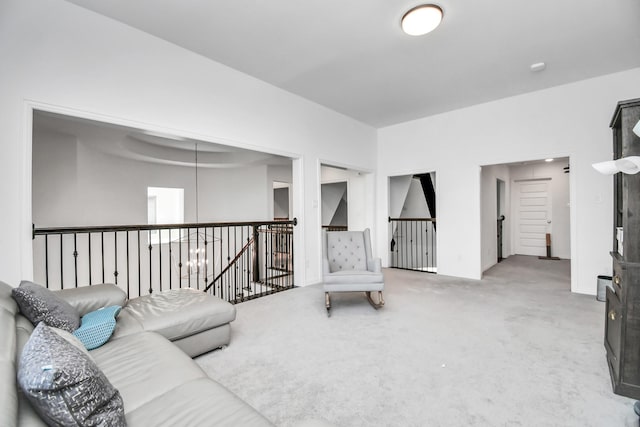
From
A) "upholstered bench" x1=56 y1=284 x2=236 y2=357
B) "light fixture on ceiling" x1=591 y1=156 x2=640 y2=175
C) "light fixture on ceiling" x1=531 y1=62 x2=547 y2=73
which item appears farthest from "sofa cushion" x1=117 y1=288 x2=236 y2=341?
"light fixture on ceiling" x1=531 y1=62 x2=547 y2=73

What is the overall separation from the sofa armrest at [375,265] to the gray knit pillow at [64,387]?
114 inches

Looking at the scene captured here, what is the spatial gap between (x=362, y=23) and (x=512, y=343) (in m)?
3.16

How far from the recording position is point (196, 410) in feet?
3.48

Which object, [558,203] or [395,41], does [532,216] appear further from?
[395,41]

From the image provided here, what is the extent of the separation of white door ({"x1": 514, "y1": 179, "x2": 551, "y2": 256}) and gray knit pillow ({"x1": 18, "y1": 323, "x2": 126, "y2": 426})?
878 cm

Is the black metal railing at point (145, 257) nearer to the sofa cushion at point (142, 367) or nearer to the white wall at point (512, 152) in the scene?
the sofa cushion at point (142, 367)

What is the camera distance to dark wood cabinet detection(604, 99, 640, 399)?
1.63 m

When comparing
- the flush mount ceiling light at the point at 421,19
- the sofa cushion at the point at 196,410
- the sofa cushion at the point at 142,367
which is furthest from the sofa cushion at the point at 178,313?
the flush mount ceiling light at the point at 421,19

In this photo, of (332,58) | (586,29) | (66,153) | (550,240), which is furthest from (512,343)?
(66,153)

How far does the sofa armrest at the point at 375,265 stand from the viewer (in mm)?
3473

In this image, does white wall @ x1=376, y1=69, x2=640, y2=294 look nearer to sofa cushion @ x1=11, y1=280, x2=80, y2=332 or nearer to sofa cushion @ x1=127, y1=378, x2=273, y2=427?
sofa cushion @ x1=127, y1=378, x2=273, y2=427

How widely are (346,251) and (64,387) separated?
337 cm

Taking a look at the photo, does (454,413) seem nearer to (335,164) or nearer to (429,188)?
(335,164)

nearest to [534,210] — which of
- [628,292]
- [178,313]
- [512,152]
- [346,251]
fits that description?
[512,152]
